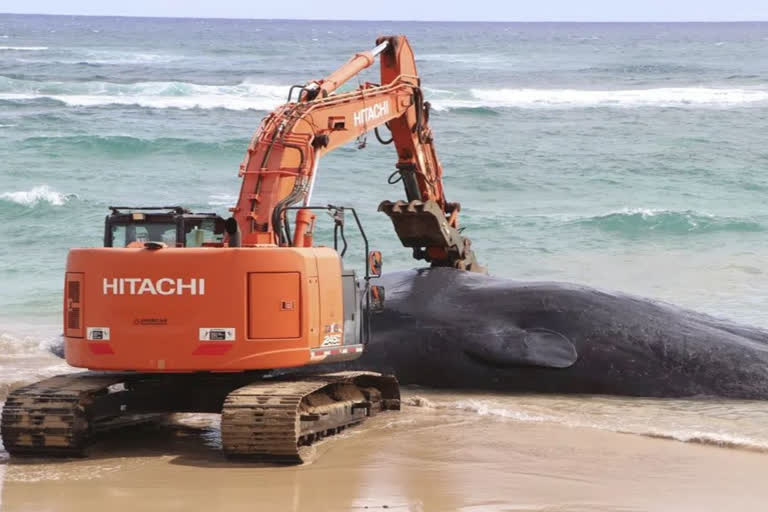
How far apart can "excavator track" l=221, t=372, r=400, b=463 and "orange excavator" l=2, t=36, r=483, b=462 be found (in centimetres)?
1

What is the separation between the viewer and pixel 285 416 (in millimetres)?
10047

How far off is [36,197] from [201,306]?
17.7 meters

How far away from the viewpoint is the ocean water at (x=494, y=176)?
22.1m

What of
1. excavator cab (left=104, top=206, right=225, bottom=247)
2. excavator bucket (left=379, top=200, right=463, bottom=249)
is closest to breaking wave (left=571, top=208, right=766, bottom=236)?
excavator bucket (left=379, top=200, right=463, bottom=249)

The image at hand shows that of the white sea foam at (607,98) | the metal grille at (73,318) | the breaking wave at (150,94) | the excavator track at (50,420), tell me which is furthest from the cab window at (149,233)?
the white sea foam at (607,98)

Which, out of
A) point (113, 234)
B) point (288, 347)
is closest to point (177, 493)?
point (288, 347)

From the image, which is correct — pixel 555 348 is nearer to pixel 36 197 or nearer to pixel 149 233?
pixel 149 233

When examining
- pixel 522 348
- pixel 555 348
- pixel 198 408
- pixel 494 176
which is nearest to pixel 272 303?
pixel 198 408

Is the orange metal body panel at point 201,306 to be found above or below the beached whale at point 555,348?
above

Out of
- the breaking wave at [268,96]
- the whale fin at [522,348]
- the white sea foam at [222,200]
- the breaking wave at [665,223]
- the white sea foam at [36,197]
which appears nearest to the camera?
the whale fin at [522,348]

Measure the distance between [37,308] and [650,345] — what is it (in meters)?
9.29

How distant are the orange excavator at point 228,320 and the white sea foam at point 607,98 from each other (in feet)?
138

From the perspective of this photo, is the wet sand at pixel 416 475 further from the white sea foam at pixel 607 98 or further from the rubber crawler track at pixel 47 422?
the white sea foam at pixel 607 98

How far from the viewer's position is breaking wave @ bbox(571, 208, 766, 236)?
26422mm
